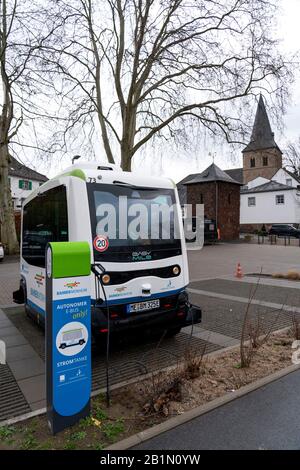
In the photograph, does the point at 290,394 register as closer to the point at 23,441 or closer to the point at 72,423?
the point at 72,423

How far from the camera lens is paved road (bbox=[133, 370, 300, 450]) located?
2.90 m

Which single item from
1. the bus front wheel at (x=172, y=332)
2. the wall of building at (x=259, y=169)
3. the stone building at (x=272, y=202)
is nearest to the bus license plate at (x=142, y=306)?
the bus front wheel at (x=172, y=332)

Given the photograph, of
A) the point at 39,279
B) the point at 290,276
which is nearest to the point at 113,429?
the point at 39,279

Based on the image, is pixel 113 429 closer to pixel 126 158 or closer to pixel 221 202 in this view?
pixel 126 158

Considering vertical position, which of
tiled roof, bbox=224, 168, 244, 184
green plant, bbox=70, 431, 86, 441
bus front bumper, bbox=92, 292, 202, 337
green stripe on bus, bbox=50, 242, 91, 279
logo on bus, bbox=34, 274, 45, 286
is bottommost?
green plant, bbox=70, 431, 86, 441

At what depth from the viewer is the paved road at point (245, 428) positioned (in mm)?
2896

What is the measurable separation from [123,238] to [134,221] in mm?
328

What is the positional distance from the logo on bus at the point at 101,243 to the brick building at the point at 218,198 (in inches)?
1180

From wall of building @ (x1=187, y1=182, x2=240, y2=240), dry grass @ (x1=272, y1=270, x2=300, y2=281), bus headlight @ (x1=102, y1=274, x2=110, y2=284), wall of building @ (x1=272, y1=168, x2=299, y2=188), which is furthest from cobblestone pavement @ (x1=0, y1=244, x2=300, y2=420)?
wall of building @ (x1=272, y1=168, x2=299, y2=188)

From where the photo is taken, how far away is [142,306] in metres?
4.87

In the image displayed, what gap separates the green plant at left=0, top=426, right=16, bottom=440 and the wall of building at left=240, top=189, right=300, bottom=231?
162 feet

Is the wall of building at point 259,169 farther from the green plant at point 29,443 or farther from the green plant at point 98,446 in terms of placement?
the green plant at point 29,443

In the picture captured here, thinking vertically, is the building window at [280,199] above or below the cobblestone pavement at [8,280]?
above

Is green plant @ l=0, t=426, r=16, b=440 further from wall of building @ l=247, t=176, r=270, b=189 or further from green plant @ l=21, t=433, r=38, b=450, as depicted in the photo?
wall of building @ l=247, t=176, r=270, b=189
